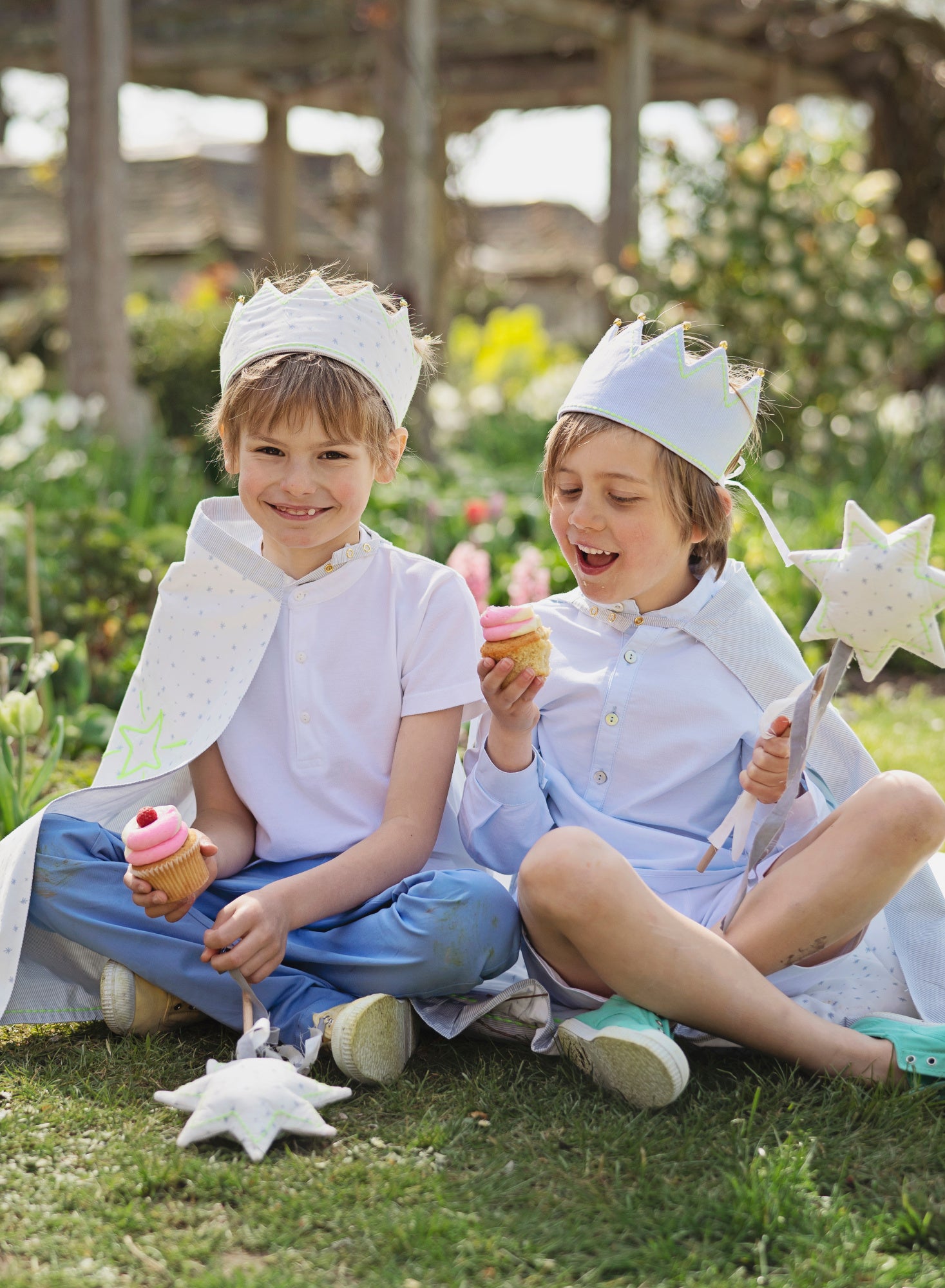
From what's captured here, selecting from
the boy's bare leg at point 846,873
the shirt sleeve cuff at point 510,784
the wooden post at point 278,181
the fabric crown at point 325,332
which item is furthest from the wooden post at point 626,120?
the boy's bare leg at point 846,873

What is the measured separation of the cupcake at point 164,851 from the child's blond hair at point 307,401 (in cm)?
71

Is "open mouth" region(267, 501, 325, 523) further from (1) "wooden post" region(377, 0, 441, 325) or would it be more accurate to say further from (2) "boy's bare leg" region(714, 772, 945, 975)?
(1) "wooden post" region(377, 0, 441, 325)

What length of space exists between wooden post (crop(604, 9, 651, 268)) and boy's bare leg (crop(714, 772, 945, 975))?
22.6ft

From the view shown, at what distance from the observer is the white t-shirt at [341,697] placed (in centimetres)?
230

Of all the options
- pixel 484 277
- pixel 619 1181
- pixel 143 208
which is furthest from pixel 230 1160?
pixel 143 208

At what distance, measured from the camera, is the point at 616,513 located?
220 centimetres

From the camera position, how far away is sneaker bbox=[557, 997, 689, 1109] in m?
1.85

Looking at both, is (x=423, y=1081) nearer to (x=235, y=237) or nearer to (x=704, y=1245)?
(x=704, y=1245)

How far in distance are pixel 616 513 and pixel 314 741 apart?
659mm

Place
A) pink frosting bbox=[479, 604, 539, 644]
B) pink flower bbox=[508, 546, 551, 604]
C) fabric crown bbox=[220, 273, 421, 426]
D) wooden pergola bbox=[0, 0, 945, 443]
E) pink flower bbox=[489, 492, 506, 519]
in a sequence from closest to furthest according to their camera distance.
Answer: pink frosting bbox=[479, 604, 539, 644], fabric crown bbox=[220, 273, 421, 426], pink flower bbox=[508, 546, 551, 604], pink flower bbox=[489, 492, 506, 519], wooden pergola bbox=[0, 0, 945, 443]

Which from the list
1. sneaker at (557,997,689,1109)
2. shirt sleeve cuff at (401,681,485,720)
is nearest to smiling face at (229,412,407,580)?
shirt sleeve cuff at (401,681,485,720)

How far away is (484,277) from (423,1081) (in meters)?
12.5

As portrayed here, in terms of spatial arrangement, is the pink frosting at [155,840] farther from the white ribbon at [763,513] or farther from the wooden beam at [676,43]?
the wooden beam at [676,43]

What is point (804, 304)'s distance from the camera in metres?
7.03
